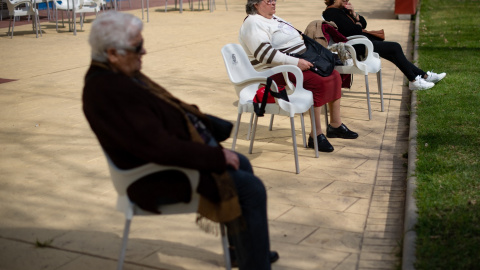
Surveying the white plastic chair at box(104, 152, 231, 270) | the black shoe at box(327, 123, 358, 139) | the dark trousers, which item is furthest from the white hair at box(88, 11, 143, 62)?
the dark trousers

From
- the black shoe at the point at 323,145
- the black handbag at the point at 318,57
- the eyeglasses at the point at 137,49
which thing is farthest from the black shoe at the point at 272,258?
the black handbag at the point at 318,57

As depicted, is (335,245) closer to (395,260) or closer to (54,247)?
(395,260)

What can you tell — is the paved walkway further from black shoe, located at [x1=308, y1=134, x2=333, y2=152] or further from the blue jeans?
the blue jeans

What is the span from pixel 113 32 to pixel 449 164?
2.97 m

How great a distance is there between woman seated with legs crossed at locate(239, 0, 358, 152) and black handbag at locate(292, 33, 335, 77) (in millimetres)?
52

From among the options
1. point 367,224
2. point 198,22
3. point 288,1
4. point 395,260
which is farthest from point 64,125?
point 288,1

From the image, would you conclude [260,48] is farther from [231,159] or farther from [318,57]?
[231,159]

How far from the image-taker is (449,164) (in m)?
4.86

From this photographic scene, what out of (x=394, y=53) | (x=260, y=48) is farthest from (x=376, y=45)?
(x=260, y=48)

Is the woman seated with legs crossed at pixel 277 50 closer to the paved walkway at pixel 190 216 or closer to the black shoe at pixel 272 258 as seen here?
the paved walkway at pixel 190 216

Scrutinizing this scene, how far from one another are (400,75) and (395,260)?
→ 6262mm

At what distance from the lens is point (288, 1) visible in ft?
77.8

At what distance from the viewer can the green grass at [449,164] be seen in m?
3.42

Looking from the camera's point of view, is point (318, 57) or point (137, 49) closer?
point (137, 49)
